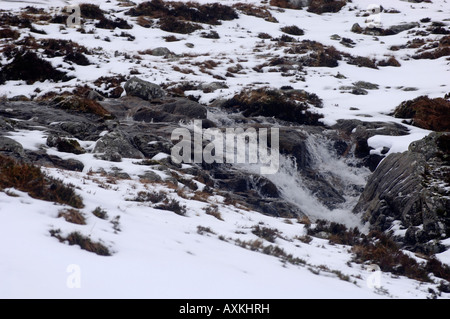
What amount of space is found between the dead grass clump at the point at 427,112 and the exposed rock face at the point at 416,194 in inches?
215

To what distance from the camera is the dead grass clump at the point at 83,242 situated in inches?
174

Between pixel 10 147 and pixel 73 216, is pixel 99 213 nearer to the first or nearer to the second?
pixel 73 216

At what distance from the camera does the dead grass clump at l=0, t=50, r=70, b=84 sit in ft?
66.5

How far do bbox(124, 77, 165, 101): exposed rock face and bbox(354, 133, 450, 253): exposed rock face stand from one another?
11953 mm

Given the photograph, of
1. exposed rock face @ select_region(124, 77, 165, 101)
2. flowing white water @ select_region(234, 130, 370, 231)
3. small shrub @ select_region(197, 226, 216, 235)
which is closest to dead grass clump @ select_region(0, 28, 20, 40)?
exposed rock face @ select_region(124, 77, 165, 101)

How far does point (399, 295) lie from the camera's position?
520 cm

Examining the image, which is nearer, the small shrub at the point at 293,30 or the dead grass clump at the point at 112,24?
the dead grass clump at the point at 112,24

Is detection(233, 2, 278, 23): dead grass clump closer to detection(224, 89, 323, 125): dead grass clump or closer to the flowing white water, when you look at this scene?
detection(224, 89, 323, 125): dead grass clump

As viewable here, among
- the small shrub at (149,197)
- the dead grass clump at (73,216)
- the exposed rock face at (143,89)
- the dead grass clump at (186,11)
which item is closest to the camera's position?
the dead grass clump at (73,216)

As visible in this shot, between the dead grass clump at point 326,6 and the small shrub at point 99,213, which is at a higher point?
the dead grass clump at point 326,6

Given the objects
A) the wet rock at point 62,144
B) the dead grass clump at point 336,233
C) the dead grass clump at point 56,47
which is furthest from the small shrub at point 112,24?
the dead grass clump at point 336,233

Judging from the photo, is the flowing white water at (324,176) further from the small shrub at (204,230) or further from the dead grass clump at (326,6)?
the dead grass clump at (326,6)

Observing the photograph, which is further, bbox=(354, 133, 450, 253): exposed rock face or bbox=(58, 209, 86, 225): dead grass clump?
bbox=(354, 133, 450, 253): exposed rock face
